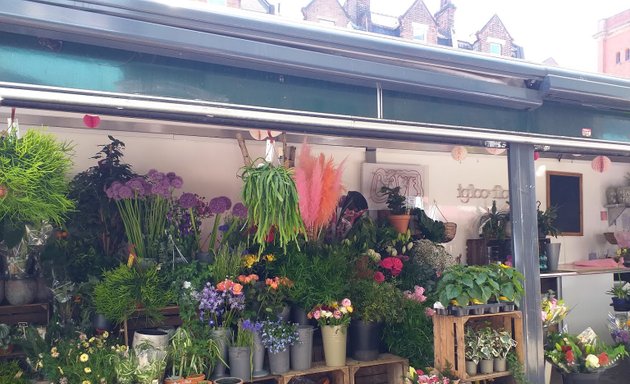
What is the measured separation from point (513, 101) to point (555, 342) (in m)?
2.05

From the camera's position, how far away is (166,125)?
15.3 feet

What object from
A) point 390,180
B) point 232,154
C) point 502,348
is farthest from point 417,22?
point 502,348

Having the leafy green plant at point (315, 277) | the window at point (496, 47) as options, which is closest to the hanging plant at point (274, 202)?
the leafy green plant at point (315, 277)

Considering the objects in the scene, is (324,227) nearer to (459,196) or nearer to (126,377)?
(126,377)

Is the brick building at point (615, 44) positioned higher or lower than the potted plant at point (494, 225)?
higher

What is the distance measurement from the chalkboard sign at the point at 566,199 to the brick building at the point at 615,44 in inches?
780

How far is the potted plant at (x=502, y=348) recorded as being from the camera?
3.46 meters

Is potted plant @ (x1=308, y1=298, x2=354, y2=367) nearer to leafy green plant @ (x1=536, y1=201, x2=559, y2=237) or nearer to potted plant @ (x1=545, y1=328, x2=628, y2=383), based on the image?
potted plant @ (x1=545, y1=328, x2=628, y2=383)

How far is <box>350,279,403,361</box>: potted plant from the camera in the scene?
3766mm

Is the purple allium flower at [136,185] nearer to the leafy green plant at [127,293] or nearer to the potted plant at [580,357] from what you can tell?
the leafy green plant at [127,293]

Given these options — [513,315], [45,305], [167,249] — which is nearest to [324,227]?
[167,249]

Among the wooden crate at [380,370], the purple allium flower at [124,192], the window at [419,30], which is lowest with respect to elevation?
the wooden crate at [380,370]

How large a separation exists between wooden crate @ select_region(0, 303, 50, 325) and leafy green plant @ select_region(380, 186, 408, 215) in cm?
322

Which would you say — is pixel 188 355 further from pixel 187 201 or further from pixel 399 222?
pixel 399 222
